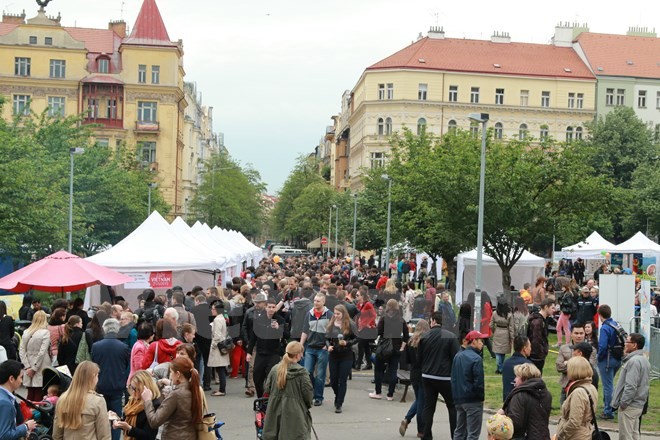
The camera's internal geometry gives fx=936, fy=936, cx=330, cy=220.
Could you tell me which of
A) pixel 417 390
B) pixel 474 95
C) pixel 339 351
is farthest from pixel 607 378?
pixel 474 95

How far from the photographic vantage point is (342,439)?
1313cm

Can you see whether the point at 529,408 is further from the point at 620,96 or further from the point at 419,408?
the point at 620,96

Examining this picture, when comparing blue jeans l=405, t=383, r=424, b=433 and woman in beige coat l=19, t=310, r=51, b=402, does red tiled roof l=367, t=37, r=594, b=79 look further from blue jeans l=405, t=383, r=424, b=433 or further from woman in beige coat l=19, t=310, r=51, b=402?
woman in beige coat l=19, t=310, r=51, b=402

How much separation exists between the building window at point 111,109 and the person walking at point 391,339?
208 feet

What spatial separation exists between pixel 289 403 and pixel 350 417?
4775mm

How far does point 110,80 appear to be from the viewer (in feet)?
Result: 249

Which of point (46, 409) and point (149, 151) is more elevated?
point (149, 151)

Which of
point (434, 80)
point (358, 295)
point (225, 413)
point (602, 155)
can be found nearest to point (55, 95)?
point (434, 80)

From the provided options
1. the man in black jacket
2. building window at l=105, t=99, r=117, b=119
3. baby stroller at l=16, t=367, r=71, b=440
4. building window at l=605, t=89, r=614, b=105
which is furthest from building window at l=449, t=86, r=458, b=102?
baby stroller at l=16, t=367, r=71, b=440

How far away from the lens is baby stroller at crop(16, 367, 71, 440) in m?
8.93

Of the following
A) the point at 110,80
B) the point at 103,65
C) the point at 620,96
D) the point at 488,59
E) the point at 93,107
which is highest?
the point at 488,59

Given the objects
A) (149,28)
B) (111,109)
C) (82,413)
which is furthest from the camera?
(149,28)

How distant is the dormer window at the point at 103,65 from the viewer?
7725cm

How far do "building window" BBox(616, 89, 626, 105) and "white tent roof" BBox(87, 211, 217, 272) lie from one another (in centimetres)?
6526
